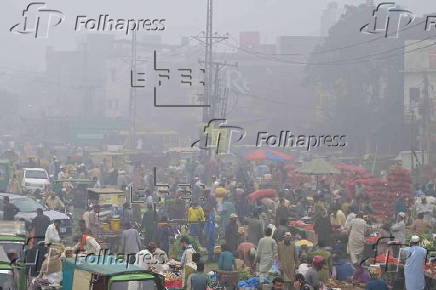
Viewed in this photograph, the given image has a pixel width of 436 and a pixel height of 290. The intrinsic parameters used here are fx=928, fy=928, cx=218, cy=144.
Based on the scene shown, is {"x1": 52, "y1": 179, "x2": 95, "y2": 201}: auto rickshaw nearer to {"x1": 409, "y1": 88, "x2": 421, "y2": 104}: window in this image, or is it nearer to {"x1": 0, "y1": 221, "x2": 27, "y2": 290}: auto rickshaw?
{"x1": 0, "y1": 221, "x2": 27, "y2": 290}: auto rickshaw

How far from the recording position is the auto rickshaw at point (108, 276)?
13.2m

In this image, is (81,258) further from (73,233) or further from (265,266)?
(73,233)

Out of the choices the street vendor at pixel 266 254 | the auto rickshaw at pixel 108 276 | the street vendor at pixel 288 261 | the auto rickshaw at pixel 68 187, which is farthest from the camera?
the auto rickshaw at pixel 68 187

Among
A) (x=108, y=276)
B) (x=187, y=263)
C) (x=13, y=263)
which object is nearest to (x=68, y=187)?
(x=187, y=263)

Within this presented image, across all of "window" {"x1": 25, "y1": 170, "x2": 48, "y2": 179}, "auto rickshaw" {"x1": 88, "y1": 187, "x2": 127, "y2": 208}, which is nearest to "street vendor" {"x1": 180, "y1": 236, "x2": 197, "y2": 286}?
"auto rickshaw" {"x1": 88, "y1": 187, "x2": 127, "y2": 208}

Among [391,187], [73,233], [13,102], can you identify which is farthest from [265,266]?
[13,102]

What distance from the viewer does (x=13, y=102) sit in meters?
136

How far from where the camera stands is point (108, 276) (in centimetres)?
1320

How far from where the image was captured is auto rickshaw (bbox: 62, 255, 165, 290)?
13242 millimetres

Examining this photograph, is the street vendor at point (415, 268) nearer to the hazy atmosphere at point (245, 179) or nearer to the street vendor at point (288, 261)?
the hazy atmosphere at point (245, 179)

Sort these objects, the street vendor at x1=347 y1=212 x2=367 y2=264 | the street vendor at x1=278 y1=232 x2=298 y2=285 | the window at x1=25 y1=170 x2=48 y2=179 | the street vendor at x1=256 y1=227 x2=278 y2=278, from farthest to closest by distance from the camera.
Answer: the window at x1=25 y1=170 x2=48 y2=179 < the street vendor at x1=347 y1=212 x2=367 y2=264 < the street vendor at x1=256 y1=227 x2=278 y2=278 < the street vendor at x1=278 y1=232 x2=298 y2=285

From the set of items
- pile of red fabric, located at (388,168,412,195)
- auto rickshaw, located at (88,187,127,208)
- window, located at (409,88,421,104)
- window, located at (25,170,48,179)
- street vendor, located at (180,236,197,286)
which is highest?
window, located at (409,88,421,104)

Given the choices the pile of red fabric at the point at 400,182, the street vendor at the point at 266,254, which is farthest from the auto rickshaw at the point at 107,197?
the street vendor at the point at 266,254

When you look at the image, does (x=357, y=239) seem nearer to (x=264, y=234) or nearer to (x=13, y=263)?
(x=264, y=234)
